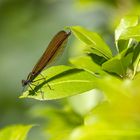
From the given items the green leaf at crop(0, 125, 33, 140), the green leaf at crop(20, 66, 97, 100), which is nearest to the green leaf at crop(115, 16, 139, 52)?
the green leaf at crop(20, 66, 97, 100)

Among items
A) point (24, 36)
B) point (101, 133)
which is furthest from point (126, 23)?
point (24, 36)

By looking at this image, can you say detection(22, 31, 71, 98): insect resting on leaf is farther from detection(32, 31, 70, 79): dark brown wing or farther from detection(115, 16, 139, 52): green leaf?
detection(115, 16, 139, 52): green leaf

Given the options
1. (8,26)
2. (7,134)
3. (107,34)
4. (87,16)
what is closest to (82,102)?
(107,34)

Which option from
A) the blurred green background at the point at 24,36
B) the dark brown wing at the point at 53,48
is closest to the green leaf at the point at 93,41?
the dark brown wing at the point at 53,48

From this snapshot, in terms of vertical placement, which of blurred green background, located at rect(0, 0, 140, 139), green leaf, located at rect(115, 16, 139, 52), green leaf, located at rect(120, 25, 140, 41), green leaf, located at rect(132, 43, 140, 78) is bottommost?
blurred green background, located at rect(0, 0, 140, 139)

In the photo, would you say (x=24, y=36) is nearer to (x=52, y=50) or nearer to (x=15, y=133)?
(x=52, y=50)

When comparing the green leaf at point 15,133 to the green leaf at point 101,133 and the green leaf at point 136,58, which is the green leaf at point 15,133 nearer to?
the green leaf at point 136,58
